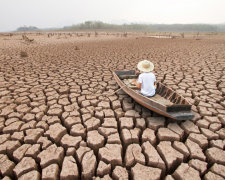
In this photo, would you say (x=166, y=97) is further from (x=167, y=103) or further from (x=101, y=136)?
(x=101, y=136)

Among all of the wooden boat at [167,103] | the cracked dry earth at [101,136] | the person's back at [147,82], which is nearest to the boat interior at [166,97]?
the wooden boat at [167,103]

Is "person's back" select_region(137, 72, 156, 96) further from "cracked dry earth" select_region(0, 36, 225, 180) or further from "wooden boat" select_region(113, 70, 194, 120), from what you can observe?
"cracked dry earth" select_region(0, 36, 225, 180)

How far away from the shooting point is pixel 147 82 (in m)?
2.79

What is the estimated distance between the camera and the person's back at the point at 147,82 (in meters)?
2.77

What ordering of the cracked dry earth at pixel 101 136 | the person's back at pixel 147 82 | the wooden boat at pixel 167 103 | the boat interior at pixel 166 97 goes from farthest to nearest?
the person's back at pixel 147 82 < the boat interior at pixel 166 97 < the wooden boat at pixel 167 103 < the cracked dry earth at pixel 101 136

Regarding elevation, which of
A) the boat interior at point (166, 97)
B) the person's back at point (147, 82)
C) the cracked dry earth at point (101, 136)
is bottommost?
the cracked dry earth at point (101, 136)

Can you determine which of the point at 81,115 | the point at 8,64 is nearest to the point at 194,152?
the point at 81,115

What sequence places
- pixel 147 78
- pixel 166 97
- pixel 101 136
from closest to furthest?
pixel 101 136 → pixel 147 78 → pixel 166 97

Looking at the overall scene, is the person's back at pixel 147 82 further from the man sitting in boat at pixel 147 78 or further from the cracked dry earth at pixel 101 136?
the cracked dry earth at pixel 101 136

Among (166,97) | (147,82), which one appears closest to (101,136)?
(147,82)

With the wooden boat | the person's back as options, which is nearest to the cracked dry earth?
the wooden boat

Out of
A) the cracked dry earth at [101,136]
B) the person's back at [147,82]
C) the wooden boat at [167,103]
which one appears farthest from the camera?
the person's back at [147,82]

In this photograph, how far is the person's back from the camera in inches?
109

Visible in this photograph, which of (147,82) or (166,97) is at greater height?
(147,82)
